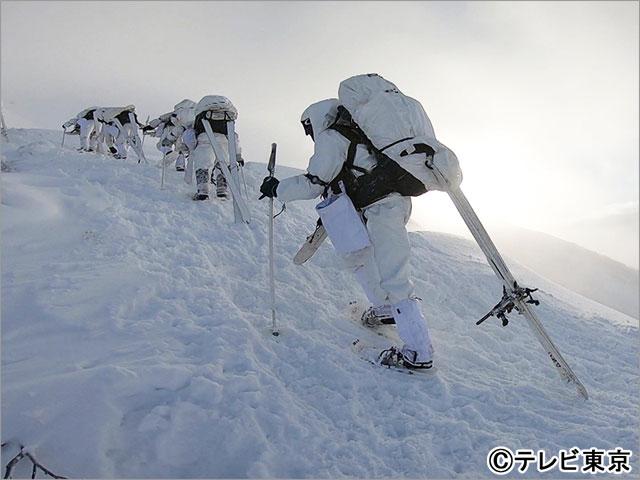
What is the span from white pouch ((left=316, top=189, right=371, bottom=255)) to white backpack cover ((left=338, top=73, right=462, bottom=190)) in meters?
0.66

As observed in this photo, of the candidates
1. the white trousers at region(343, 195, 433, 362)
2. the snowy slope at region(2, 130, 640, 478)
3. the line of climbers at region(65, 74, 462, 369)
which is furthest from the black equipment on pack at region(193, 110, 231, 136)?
the white trousers at region(343, 195, 433, 362)

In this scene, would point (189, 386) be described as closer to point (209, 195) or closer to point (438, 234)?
point (209, 195)

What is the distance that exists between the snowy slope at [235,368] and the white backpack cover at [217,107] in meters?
2.70

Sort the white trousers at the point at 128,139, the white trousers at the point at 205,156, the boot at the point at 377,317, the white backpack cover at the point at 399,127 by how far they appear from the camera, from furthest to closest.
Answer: the white trousers at the point at 128,139 → the white trousers at the point at 205,156 → the boot at the point at 377,317 → the white backpack cover at the point at 399,127

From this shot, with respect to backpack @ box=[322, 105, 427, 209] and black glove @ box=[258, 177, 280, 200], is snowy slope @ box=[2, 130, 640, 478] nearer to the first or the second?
black glove @ box=[258, 177, 280, 200]

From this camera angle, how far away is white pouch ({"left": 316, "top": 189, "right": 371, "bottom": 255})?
4.34m

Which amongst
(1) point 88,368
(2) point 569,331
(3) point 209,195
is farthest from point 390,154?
(3) point 209,195

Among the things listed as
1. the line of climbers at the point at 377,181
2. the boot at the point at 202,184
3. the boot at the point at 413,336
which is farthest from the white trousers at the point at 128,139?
the boot at the point at 413,336

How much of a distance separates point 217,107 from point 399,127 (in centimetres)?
518

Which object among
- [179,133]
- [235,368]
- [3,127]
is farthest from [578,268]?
[3,127]

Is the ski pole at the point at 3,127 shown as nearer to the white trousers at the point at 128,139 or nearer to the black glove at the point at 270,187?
the white trousers at the point at 128,139

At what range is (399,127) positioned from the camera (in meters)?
4.14

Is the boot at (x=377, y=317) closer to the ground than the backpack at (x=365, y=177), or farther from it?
closer to the ground

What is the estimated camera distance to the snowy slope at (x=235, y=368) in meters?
2.84
